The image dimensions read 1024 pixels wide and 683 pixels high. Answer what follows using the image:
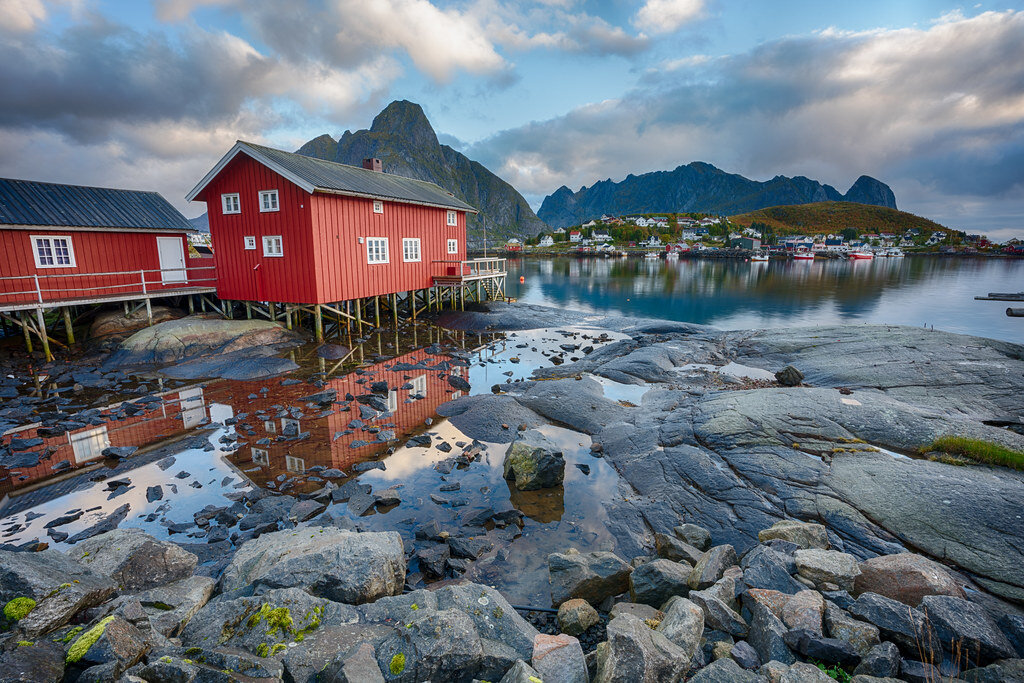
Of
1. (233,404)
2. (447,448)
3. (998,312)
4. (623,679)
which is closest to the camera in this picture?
(623,679)

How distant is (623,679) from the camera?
13.0 feet

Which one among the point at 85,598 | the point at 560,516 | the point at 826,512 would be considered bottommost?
the point at 560,516

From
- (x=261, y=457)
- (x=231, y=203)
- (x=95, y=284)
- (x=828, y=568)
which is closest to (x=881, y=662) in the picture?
(x=828, y=568)

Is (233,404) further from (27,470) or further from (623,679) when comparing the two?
(623,679)

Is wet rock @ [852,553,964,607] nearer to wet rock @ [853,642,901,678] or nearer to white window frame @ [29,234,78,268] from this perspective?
wet rock @ [853,642,901,678]

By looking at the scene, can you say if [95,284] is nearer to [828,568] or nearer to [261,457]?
[261,457]

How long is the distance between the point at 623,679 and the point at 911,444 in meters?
9.44

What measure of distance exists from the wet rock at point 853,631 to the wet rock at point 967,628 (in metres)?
0.62

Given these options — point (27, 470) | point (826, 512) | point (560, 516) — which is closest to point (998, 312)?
point (826, 512)

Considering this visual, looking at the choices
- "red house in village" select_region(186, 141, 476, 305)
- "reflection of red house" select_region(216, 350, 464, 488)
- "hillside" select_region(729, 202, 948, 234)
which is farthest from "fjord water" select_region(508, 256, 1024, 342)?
"hillside" select_region(729, 202, 948, 234)

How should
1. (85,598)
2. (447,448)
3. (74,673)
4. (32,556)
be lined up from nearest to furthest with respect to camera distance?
(74,673) → (85,598) → (32,556) → (447,448)

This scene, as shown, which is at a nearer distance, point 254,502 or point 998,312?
point 254,502

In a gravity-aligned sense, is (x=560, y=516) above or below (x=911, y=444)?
below

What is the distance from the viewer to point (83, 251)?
20562mm
